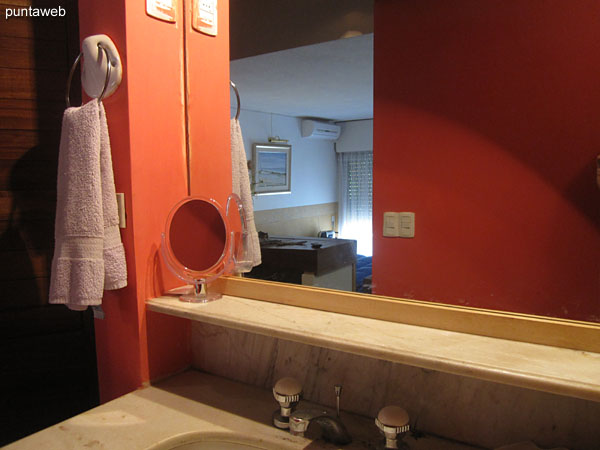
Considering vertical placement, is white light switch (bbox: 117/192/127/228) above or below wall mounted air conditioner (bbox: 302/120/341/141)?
below

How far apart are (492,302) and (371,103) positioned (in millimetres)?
480

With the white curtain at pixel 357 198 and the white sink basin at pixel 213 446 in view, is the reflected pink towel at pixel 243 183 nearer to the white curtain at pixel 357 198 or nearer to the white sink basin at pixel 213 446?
the white curtain at pixel 357 198

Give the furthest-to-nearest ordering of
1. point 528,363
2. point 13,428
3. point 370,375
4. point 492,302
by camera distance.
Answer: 1. point 13,428
2. point 370,375
3. point 492,302
4. point 528,363

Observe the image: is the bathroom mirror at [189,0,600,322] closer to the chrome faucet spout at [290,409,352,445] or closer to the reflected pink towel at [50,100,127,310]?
the chrome faucet spout at [290,409,352,445]

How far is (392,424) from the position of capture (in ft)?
2.70

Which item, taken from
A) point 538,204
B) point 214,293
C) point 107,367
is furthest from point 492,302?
point 107,367

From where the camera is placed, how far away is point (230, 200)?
126 centimetres

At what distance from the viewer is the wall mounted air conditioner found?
3.39 ft

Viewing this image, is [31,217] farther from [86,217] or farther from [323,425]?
[323,425]

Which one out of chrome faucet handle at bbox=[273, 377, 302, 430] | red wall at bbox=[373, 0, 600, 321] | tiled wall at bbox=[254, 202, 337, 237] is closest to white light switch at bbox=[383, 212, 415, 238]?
red wall at bbox=[373, 0, 600, 321]

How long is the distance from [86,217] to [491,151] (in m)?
0.91

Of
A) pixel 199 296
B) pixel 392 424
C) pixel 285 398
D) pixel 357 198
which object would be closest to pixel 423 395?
pixel 392 424

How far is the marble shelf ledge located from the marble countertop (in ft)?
0.69

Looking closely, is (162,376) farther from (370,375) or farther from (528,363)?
(528,363)
